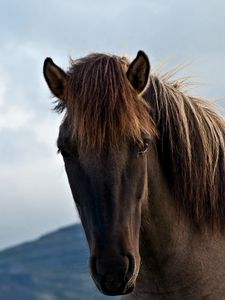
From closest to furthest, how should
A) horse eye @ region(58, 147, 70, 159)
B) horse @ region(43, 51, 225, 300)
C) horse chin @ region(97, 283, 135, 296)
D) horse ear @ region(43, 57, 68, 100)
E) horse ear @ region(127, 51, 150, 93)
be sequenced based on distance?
horse chin @ region(97, 283, 135, 296) < horse @ region(43, 51, 225, 300) < horse eye @ region(58, 147, 70, 159) < horse ear @ region(127, 51, 150, 93) < horse ear @ region(43, 57, 68, 100)

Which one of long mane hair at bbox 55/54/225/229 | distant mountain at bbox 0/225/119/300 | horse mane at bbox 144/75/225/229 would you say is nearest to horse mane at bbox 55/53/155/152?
long mane hair at bbox 55/54/225/229

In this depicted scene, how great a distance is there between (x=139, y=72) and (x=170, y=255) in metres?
1.47

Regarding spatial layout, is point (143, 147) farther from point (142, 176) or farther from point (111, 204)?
point (111, 204)

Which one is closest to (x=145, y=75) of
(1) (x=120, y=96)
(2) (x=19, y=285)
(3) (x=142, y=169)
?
(1) (x=120, y=96)

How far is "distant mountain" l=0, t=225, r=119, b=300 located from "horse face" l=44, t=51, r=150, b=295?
4436 inches

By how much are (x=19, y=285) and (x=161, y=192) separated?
423 feet

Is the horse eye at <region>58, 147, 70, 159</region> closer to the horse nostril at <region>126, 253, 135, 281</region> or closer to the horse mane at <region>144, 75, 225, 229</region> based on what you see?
the horse mane at <region>144, 75, 225, 229</region>

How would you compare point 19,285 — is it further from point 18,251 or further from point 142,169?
point 142,169

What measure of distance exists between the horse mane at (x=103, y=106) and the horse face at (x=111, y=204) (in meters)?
0.10

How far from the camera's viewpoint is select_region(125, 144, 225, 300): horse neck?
7.33 m

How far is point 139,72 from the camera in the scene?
732cm

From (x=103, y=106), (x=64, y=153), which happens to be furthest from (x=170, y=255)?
(x=103, y=106)

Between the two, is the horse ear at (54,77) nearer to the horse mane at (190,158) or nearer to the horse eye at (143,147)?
the horse mane at (190,158)

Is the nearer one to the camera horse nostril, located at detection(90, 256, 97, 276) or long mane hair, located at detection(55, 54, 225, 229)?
horse nostril, located at detection(90, 256, 97, 276)
